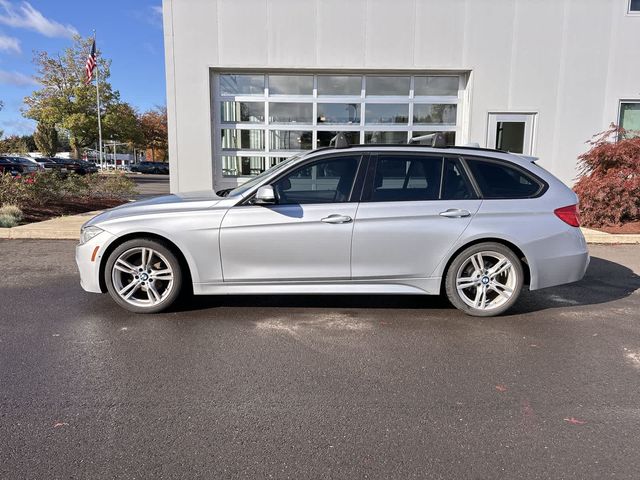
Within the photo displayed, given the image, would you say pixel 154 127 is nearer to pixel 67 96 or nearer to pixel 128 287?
Answer: pixel 67 96

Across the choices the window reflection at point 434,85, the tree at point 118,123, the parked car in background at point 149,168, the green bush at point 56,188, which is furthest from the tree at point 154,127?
the window reflection at point 434,85

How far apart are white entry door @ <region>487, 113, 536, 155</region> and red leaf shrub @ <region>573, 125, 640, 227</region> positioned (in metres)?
1.42

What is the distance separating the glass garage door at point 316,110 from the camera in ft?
38.0

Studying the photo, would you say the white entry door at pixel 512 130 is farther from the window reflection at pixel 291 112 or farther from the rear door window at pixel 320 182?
the rear door window at pixel 320 182

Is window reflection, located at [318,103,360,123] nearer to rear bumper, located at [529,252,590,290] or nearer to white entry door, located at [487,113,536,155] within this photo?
white entry door, located at [487,113,536,155]

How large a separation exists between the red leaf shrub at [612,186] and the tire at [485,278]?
6.32 metres

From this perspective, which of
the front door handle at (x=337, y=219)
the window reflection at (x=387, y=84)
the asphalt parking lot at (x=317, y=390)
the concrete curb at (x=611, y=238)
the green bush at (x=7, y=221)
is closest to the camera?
the asphalt parking lot at (x=317, y=390)

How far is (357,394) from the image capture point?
3.26 metres

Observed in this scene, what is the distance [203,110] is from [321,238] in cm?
783

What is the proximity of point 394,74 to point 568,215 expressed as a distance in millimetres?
7713

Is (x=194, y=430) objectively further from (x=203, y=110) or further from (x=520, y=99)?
(x=520, y=99)

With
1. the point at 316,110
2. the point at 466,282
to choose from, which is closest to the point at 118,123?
the point at 316,110

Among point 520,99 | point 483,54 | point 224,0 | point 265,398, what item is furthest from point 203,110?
point 265,398

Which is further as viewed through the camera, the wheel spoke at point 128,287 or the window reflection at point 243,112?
the window reflection at point 243,112
